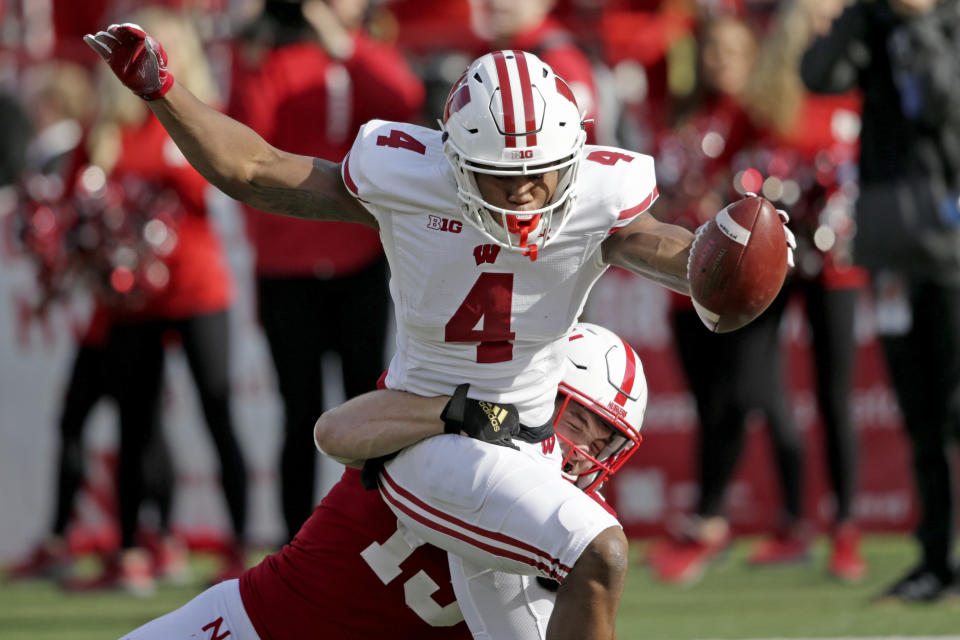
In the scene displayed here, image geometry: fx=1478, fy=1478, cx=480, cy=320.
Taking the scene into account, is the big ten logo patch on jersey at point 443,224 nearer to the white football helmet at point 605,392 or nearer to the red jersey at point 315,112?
the white football helmet at point 605,392

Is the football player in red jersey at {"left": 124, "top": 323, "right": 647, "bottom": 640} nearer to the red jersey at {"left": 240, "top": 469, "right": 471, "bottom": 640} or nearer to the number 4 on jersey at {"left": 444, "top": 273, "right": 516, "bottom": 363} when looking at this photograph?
the red jersey at {"left": 240, "top": 469, "right": 471, "bottom": 640}

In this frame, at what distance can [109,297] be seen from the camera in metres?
5.97

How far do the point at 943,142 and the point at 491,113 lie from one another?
2.72 m

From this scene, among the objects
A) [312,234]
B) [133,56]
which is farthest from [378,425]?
[312,234]

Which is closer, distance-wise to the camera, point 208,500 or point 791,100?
point 791,100

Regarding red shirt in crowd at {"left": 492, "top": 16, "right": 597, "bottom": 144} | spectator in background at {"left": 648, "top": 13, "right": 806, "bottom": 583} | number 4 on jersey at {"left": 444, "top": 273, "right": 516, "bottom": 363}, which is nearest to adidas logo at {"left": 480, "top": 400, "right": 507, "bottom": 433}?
number 4 on jersey at {"left": 444, "top": 273, "right": 516, "bottom": 363}

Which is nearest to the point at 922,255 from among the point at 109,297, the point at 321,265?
the point at 321,265

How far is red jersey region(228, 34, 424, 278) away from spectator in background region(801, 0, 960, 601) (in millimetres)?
1636

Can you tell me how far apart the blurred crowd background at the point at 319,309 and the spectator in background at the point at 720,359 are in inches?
0.4

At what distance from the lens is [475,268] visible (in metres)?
3.24

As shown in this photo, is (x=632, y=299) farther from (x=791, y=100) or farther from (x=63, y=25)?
(x=63, y=25)

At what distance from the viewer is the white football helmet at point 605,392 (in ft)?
11.6

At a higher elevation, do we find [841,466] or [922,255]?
[922,255]

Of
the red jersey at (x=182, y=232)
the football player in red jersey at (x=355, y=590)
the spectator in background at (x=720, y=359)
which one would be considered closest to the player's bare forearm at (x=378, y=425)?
the football player in red jersey at (x=355, y=590)
